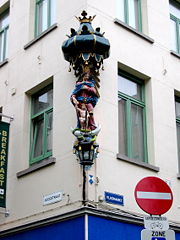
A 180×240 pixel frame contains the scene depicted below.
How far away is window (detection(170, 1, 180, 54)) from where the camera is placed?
15.7m

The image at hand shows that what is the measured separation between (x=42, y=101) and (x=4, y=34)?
150 inches

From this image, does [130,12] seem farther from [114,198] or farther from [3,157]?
[114,198]

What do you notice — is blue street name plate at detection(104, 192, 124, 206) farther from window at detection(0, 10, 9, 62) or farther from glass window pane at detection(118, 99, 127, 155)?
window at detection(0, 10, 9, 62)

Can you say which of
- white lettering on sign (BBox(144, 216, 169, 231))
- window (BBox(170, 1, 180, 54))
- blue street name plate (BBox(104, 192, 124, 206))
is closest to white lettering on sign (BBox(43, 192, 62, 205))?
blue street name plate (BBox(104, 192, 124, 206))

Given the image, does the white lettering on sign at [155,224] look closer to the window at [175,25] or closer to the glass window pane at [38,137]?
the glass window pane at [38,137]

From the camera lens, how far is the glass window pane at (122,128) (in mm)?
12836

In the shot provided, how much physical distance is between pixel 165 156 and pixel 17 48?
534 centimetres

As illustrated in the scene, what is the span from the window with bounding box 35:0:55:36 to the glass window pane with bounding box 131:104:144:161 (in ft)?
11.2

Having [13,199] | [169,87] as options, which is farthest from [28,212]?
[169,87]

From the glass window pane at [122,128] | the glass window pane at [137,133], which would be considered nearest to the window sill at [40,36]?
the glass window pane at [122,128]

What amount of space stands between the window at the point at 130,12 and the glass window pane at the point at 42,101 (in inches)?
111

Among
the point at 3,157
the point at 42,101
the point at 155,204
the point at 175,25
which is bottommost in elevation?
the point at 155,204

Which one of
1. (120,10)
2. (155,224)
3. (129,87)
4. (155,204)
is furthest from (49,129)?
(155,224)

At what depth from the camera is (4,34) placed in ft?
55.1
